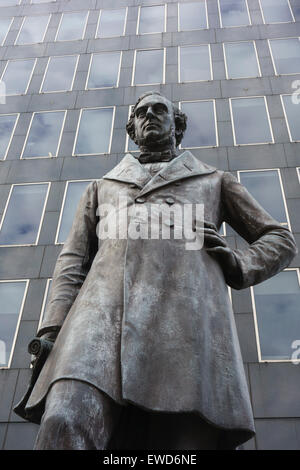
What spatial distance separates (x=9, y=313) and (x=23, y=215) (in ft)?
11.8

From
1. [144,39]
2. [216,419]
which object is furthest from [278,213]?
[216,419]

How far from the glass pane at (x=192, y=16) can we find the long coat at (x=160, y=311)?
2006cm

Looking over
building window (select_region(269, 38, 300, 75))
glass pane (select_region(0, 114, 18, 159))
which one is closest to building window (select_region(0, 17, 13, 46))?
glass pane (select_region(0, 114, 18, 159))

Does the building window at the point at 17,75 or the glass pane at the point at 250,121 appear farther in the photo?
the building window at the point at 17,75

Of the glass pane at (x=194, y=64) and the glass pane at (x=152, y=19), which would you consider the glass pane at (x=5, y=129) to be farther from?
the glass pane at (x=152, y=19)

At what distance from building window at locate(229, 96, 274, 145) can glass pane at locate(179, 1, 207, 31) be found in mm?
5245

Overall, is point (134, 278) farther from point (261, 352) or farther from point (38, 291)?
point (38, 291)

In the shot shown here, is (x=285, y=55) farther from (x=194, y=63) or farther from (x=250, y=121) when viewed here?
(x=250, y=121)

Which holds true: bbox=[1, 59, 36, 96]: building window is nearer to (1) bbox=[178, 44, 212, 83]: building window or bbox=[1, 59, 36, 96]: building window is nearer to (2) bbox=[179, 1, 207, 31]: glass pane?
(1) bbox=[178, 44, 212, 83]: building window

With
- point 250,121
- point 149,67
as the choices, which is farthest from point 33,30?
point 250,121

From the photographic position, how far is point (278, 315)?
13.3 meters

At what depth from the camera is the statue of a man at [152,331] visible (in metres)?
2.53

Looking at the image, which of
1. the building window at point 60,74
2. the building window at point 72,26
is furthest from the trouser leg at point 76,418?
the building window at point 72,26

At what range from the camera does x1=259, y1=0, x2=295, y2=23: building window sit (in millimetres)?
21688
